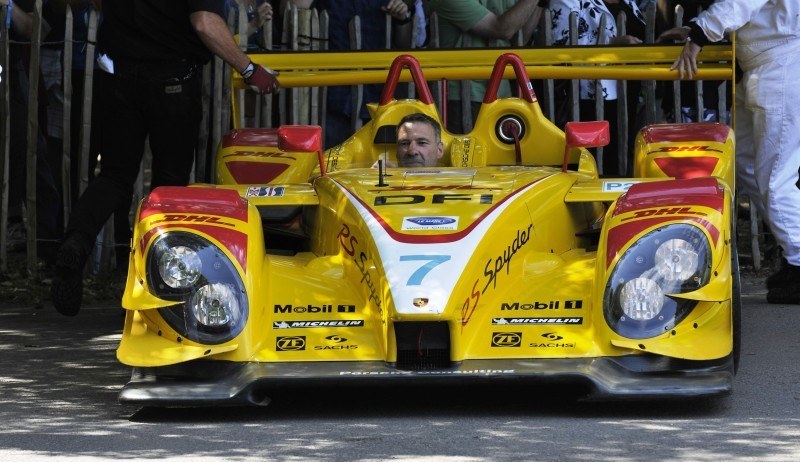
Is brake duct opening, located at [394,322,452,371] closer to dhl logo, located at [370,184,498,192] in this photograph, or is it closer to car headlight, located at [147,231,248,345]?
car headlight, located at [147,231,248,345]

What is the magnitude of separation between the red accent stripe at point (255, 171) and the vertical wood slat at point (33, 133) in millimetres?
2339

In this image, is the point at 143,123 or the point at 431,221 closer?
the point at 431,221

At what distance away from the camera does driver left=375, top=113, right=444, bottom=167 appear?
828cm

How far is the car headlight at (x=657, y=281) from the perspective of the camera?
6.31 metres

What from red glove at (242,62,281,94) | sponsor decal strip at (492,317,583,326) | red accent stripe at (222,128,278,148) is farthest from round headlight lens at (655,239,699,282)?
red accent stripe at (222,128,278,148)

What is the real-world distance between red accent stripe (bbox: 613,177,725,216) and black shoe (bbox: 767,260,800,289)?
2.57 m

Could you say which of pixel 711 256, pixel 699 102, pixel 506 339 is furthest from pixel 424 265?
pixel 699 102

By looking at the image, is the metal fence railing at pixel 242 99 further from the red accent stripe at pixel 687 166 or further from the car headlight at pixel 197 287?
the car headlight at pixel 197 287

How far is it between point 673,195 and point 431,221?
1024 millimetres

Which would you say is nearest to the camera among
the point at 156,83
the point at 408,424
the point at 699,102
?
the point at 408,424

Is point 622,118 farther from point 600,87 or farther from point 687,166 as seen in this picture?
point 687,166

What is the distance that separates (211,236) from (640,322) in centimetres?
180

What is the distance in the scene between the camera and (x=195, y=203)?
6.78 meters

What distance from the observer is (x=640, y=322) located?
631cm
